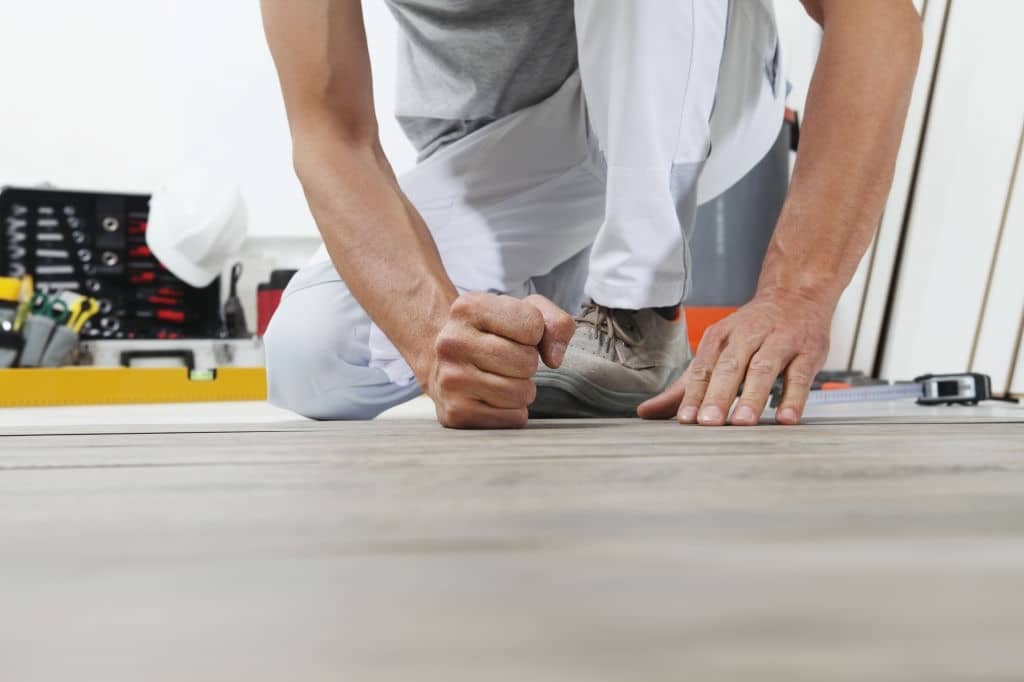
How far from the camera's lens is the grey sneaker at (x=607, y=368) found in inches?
34.7

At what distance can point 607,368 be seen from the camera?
887 mm

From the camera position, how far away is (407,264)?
847 millimetres

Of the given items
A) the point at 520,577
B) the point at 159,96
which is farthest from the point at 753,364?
the point at 159,96

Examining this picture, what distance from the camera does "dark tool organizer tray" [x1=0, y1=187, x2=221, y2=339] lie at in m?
2.88

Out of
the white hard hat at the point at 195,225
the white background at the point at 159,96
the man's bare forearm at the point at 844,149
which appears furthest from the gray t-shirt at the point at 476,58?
the white background at the point at 159,96

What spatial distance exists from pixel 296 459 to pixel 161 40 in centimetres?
351

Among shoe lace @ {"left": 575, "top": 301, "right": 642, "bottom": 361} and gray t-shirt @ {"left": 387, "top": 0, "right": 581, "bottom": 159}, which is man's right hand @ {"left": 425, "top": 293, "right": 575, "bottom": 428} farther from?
gray t-shirt @ {"left": 387, "top": 0, "right": 581, "bottom": 159}

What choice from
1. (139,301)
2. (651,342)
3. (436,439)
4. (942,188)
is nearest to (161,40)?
(139,301)

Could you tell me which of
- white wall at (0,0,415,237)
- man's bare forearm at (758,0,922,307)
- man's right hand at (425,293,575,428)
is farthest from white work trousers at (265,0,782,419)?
white wall at (0,0,415,237)

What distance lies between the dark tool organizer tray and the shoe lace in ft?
7.51

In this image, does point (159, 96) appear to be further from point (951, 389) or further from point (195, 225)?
point (951, 389)

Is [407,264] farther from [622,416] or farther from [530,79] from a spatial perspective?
[530,79]

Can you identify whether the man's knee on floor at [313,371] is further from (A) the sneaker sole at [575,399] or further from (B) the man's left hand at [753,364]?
(B) the man's left hand at [753,364]

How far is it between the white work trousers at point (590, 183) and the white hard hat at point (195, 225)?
169 cm
